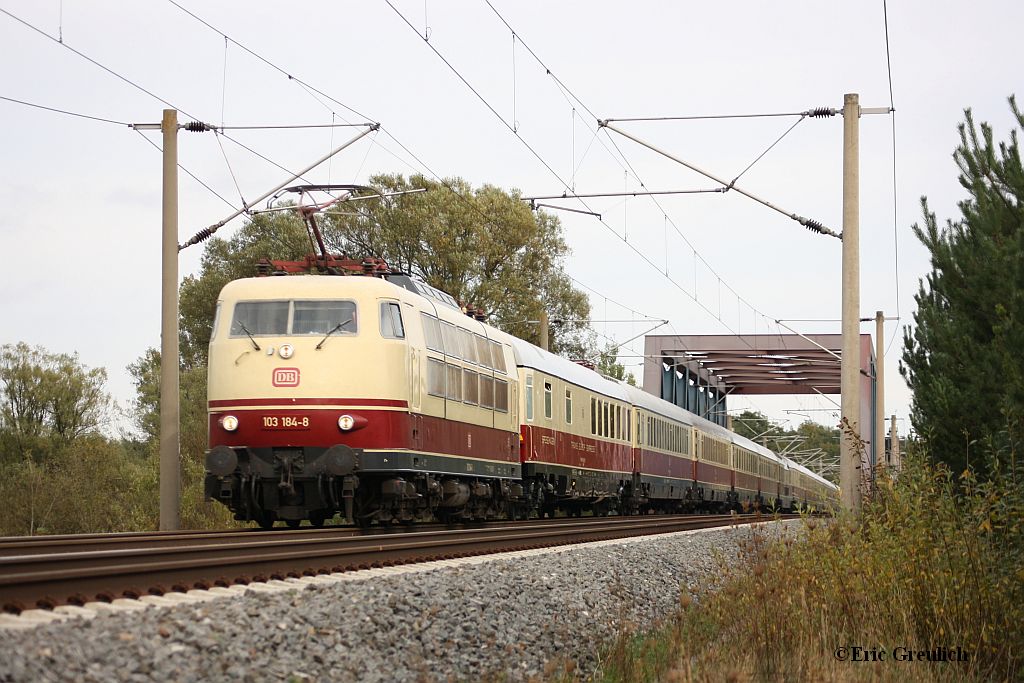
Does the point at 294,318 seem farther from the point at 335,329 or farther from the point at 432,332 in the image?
the point at 432,332

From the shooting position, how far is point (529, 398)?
2320cm

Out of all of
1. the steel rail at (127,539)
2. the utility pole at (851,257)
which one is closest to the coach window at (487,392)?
the steel rail at (127,539)

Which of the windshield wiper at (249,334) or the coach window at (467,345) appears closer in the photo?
the windshield wiper at (249,334)

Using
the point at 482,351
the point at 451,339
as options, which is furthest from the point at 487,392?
the point at 451,339

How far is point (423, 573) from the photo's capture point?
1008cm

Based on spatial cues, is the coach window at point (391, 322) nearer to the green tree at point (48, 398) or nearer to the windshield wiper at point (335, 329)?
the windshield wiper at point (335, 329)

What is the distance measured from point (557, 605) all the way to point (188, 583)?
3.33 meters

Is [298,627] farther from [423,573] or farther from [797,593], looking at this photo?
[797,593]

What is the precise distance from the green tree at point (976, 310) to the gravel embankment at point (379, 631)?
4.14m

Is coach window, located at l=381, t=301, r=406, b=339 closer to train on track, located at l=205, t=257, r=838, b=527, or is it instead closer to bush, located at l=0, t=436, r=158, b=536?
train on track, located at l=205, t=257, r=838, b=527

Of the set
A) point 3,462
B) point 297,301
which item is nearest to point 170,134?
point 297,301

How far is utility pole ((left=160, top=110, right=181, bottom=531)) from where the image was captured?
1856 cm

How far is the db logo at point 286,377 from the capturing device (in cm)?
1561

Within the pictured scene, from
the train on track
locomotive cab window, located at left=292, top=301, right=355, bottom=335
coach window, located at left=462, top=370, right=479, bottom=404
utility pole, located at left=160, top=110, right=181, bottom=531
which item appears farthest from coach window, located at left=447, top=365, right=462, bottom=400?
utility pole, located at left=160, top=110, right=181, bottom=531
